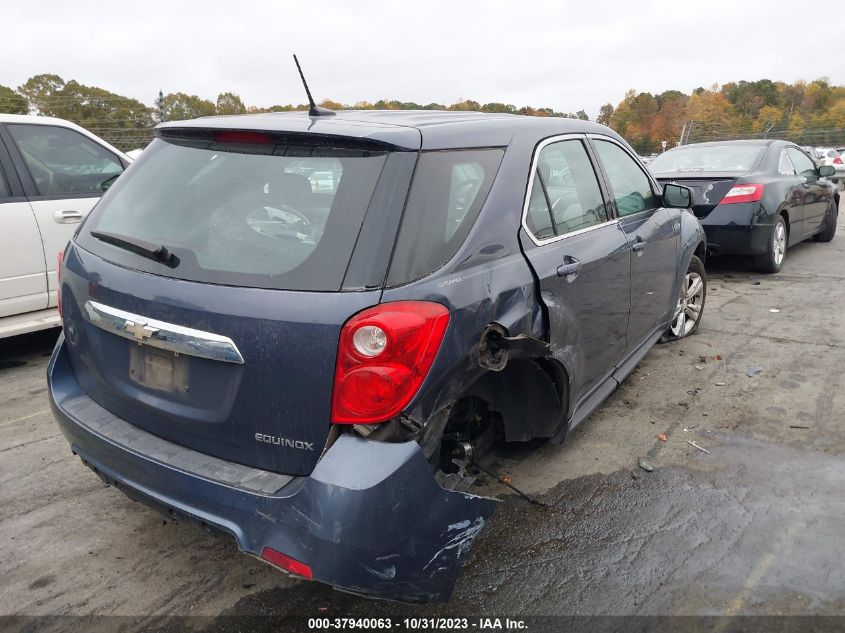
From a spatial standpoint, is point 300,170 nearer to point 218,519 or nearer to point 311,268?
point 311,268

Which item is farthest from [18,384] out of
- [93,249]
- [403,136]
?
[403,136]

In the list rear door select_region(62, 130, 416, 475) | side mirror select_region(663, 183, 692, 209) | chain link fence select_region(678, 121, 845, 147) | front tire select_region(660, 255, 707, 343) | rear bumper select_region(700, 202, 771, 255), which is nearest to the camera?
rear door select_region(62, 130, 416, 475)

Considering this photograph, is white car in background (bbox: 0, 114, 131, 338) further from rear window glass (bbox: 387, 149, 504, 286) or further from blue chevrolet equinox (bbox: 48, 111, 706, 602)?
rear window glass (bbox: 387, 149, 504, 286)

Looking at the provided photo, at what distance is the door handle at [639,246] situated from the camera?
380cm

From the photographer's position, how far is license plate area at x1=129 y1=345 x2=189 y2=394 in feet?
7.42

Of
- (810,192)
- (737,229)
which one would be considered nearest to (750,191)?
(737,229)

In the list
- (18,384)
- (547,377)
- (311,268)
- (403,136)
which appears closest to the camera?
(311,268)

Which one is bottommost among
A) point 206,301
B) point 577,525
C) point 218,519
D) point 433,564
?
point 577,525

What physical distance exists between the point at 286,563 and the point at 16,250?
3.99m

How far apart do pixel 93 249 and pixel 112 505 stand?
1280 millimetres

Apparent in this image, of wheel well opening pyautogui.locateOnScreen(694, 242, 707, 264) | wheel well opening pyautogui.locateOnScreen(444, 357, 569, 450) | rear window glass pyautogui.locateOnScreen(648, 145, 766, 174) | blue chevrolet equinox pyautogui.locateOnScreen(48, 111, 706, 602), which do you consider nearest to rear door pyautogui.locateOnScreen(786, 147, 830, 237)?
rear window glass pyautogui.locateOnScreen(648, 145, 766, 174)

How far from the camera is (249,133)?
2.46 m

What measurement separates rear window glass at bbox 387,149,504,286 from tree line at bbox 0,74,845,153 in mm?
995

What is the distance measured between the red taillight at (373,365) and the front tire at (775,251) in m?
6.92
